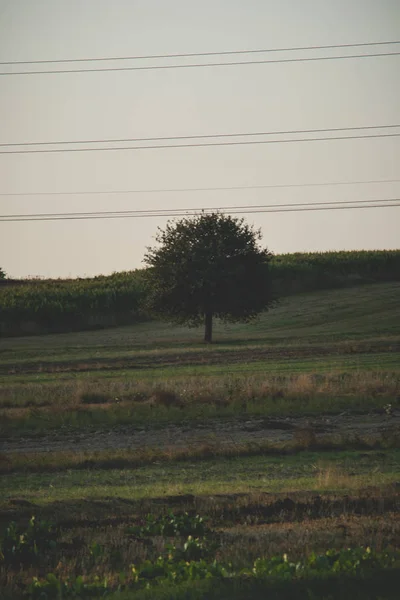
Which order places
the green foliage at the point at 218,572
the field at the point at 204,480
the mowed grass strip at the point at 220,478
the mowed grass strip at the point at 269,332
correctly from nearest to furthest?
the green foliage at the point at 218,572, the field at the point at 204,480, the mowed grass strip at the point at 220,478, the mowed grass strip at the point at 269,332

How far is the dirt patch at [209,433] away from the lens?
69.4ft

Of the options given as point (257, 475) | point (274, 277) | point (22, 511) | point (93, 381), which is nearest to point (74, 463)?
point (257, 475)

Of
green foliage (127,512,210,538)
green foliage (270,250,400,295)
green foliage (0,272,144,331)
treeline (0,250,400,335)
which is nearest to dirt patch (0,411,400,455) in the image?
green foliage (127,512,210,538)

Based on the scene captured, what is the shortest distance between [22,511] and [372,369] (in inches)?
902

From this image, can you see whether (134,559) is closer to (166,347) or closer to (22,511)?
(22,511)

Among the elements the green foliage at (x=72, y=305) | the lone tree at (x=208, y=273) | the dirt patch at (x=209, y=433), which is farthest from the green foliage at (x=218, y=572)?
the green foliage at (x=72, y=305)

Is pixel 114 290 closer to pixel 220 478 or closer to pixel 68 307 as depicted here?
pixel 68 307

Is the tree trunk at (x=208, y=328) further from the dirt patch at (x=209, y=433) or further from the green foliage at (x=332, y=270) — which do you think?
the dirt patch at (x=209, y=433)

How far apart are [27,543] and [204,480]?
639cm

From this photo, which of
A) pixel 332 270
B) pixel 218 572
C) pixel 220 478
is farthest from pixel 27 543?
pixel 332 270

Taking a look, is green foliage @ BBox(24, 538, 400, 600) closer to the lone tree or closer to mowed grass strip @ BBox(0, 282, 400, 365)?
mowed grass strip @ BBox(0, 282, 400, 365)

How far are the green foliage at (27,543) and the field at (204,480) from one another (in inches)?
0.9

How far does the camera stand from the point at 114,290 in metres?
77.5

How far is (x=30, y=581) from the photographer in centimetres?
975
